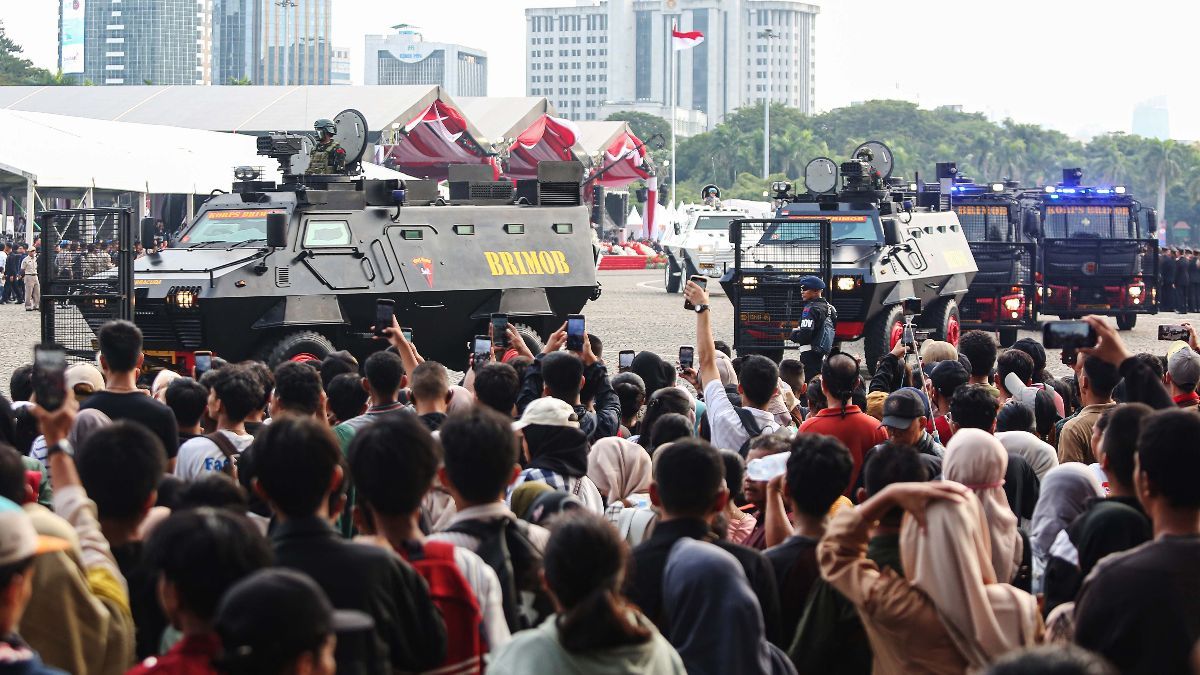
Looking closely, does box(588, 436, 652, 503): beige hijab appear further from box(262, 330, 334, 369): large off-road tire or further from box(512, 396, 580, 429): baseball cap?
box(262, 330, 334, 369): large off-road tire

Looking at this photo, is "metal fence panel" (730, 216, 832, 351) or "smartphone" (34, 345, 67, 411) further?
"metal fence panel" (730, 216, 832, 351)

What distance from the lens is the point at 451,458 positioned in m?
4.60

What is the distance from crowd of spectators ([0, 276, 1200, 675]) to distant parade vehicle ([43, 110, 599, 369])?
9258mm

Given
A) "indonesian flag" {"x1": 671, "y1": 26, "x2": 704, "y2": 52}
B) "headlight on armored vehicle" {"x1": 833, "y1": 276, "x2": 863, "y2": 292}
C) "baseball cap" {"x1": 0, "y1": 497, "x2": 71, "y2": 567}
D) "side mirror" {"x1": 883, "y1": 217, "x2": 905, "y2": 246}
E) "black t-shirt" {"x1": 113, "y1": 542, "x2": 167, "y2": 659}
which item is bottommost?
"black t-shirt" {"x1": 113, "y1": 542, "x2": 167, "y2": 659}

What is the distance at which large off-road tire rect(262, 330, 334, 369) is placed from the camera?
14.8m

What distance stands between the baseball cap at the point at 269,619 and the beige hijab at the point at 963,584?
5.68 feet

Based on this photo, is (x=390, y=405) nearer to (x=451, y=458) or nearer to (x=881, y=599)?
(x=451, y=458)

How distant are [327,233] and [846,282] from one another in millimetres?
5581

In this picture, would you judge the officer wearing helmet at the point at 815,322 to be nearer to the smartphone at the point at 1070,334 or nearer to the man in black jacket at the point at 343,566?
the smartphone at the point at 1070,334

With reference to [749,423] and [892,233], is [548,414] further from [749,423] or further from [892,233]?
[892,233]

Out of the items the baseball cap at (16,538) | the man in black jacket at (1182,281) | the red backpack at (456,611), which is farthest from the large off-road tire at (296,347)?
the man in black jacket at (1182,281)

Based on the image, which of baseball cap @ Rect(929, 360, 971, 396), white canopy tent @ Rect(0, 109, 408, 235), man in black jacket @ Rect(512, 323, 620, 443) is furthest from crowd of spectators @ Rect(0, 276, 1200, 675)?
white canopy tent @ Rect(0, 109, 408, 235)

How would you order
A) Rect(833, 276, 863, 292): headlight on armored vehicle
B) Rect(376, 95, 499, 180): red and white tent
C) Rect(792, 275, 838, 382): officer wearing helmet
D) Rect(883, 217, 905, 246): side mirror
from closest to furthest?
Rect(792, 275, 838, 382): officer wearing helmet
Rect(833, 276, 863, 292): headlight on armored vehicle
Rect(883, 217, 905, 246): side mirror
Rect(376, 95, 499, 180): red and white tent

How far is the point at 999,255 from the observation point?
24.5 m
